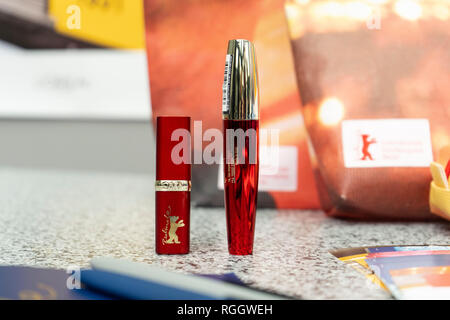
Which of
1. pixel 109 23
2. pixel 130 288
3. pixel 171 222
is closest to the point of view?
pixel 130 288

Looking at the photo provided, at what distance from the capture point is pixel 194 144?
0.60 metres

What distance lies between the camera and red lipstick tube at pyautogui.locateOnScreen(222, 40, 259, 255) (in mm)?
374

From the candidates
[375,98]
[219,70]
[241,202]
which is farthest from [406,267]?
[219,70]

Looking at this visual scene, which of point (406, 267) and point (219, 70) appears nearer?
point (406, 267)

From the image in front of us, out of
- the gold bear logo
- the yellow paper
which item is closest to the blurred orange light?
the gold bear logo

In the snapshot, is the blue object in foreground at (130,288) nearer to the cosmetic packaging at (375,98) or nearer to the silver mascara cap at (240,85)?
the silver mascara cap at (240,85)

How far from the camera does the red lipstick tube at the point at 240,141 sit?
374 mm

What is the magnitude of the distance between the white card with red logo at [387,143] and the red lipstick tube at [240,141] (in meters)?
0.17

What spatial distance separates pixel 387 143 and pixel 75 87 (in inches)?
32.1

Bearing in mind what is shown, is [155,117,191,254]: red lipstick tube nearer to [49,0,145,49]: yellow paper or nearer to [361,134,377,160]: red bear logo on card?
[361,134,377,160]: red bear logo on card

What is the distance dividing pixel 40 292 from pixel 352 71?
386 mm

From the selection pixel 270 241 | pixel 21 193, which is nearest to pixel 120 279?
pixel 270 241

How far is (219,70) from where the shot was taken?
59 cm

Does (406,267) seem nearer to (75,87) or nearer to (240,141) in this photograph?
(240,141)
